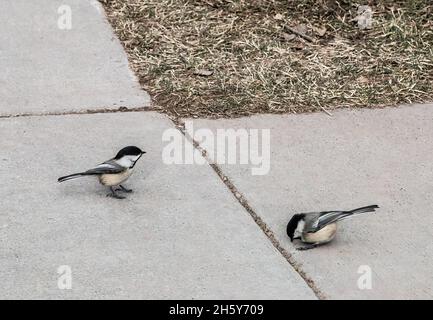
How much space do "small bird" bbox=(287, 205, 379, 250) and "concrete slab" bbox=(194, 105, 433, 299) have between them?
2.6 inches

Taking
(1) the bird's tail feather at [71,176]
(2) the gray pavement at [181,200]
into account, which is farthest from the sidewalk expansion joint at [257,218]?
(1) the bird's tail feather at [71,176]

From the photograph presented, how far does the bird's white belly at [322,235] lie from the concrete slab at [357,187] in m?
0.06

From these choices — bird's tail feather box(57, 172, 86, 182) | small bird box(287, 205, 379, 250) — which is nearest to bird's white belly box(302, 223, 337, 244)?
small bird box(287, 205, 379, 250)

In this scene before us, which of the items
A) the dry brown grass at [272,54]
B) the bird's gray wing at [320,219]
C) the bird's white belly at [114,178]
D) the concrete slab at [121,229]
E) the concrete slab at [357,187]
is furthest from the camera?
the dry brown grass at [272,54]

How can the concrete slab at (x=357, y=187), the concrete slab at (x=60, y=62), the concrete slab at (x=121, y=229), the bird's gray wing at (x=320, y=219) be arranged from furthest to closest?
1. the concrete slab at (x=60, y=62)
2. the bird's gray wing at (x=320, y=219)
3. the concrete slab at (x=357, y=187)
4. the concrete slab at (x=121, y=229)

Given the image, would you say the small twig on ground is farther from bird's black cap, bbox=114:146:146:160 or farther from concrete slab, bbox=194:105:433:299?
bird's black cap, bbox=114:146:146:160

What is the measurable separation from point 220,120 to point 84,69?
123cm

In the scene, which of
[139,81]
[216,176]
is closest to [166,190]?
[216,176]

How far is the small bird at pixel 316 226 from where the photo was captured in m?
4.52

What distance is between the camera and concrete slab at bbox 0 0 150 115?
19.7 ft

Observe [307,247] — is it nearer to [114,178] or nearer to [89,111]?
[114,178]

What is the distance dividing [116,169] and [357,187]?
56.2 inches

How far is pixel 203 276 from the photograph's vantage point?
430 cm

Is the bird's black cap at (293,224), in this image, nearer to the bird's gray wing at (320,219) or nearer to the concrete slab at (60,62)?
the bird's gray wing at (320,219)
